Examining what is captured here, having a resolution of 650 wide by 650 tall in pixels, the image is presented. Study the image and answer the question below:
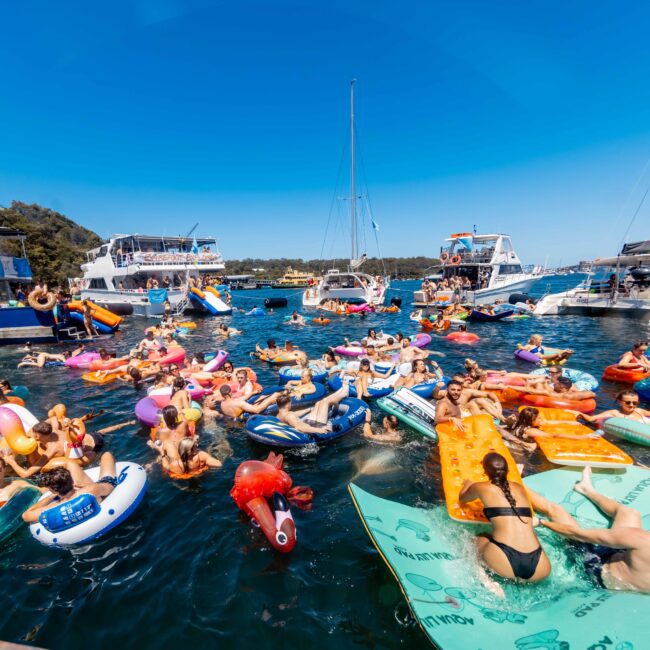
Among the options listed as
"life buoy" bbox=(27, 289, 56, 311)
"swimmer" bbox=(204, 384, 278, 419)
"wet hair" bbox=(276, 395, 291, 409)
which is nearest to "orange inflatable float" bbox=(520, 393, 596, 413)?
"wet hair" bbox=(276, 395, 291, 409)

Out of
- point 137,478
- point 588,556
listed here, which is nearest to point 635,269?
point 588,556

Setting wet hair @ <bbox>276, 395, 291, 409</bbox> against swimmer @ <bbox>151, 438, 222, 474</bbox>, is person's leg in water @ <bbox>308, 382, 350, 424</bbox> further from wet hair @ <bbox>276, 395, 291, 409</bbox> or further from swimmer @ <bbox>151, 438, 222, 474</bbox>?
swimmer @ <bbox>151, 438, 222, 474</bbox>

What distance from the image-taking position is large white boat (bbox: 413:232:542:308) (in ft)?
107

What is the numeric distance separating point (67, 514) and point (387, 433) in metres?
5.95

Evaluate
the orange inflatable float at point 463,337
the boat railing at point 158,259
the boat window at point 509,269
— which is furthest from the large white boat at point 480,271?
the boat railing at point 158,259

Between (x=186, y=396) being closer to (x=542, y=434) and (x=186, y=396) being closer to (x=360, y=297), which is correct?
(x=542, y=434)

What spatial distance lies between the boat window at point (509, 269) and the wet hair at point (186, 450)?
3340 centimetres

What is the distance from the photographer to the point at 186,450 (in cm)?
665

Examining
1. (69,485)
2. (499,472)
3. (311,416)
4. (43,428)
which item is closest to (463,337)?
(311,416)

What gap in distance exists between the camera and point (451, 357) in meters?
16.0

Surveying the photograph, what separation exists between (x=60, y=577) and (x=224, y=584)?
221cm

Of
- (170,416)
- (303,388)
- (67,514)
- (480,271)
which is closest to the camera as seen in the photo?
(67,514)

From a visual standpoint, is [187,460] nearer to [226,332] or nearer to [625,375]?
[625,375]

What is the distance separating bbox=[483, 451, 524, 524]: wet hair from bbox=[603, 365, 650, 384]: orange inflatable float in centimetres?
1021
